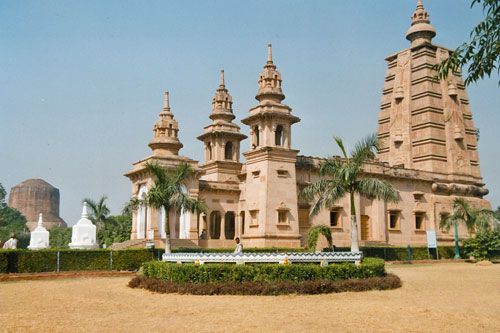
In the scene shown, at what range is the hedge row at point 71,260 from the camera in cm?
2342

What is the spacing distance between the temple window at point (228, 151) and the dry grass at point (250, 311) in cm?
3031

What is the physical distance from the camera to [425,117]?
151 feet

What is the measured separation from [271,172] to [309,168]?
404 cm

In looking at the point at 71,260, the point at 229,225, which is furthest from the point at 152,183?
the point at 71,260

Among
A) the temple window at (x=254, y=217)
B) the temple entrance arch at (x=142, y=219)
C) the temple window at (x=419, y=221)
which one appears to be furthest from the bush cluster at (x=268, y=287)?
the temple window at (x=419, y=221)

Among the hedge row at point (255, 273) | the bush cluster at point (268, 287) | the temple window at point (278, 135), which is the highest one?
the temple window at point (278, 135)

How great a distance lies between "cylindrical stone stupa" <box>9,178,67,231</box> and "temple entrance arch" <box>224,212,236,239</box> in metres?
81.1

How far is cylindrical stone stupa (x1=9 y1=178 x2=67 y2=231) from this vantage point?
381 feet

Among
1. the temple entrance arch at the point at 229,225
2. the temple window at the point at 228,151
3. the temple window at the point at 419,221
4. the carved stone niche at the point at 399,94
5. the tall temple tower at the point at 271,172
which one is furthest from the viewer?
the carved stone niche at the point at 399,94

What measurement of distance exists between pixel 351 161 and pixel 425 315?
38.1ft

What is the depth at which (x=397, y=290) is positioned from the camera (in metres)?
17.3

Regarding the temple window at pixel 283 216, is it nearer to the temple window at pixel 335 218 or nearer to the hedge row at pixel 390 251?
the hedge row at pixel 390 251

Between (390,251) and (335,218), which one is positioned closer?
(390,251)

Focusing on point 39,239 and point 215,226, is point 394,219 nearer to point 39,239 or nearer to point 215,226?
point 215,226
